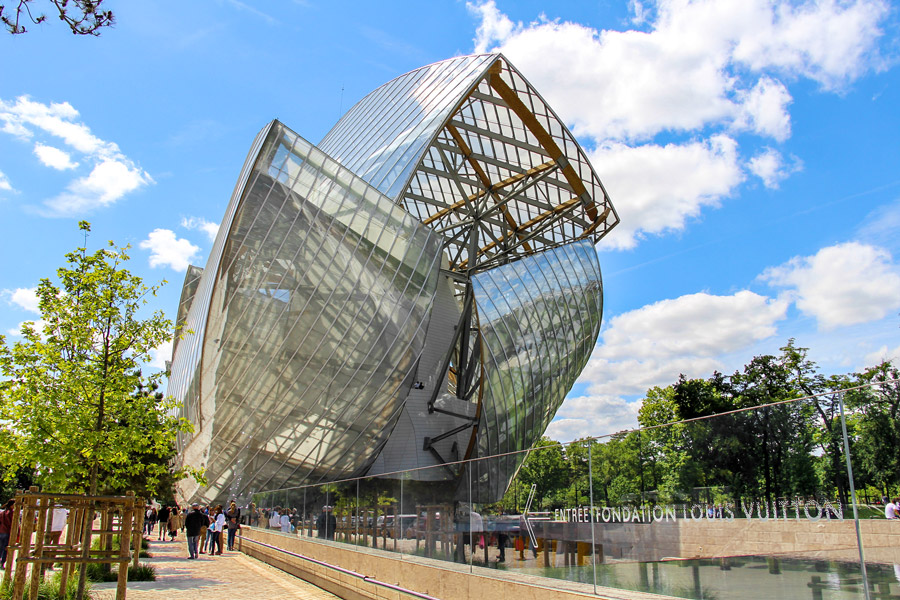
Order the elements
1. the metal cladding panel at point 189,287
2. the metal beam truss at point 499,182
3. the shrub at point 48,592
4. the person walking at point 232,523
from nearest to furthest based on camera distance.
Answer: the shrub at point 48,592 → the person walking at point 232,523 → the metal beam truss at point 499,182 → the metal cladding panel at point 189,287

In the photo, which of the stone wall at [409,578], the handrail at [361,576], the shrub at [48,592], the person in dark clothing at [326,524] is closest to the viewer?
the stone wall at [409,578]

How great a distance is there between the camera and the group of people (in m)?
20.8

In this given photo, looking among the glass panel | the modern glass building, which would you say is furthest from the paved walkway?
the modern glass building

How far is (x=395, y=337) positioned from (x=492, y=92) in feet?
47.9

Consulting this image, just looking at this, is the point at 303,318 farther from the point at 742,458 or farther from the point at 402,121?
the point at 742,458

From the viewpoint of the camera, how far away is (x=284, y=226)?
80.7 ft

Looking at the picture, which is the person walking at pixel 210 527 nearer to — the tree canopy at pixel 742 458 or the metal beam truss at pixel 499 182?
the metal beam truss at pixel 499 182

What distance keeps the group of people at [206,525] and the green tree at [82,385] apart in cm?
855

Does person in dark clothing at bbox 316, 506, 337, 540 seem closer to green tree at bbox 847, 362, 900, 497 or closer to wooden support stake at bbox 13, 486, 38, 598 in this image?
wooden support stake at bbox 13, 486, 38, 598

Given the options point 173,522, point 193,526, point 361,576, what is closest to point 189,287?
point 173,522

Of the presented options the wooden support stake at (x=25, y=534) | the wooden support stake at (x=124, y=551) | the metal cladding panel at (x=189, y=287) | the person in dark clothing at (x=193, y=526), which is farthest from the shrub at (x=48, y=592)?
the metal cladding panel at (x=189, y=287)

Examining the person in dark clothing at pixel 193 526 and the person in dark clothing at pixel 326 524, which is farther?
the person in dark clothing at pixel 193 526

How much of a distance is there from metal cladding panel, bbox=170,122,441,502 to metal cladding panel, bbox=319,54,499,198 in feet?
17.3

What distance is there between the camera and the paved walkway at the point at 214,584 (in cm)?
1267
